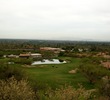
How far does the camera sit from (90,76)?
2082 inches

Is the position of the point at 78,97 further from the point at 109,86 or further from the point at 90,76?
the point at 90,76

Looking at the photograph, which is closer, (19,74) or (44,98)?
(44,98)

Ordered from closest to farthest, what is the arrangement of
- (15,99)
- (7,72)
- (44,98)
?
(15,99) → (44,98) → (7,72)

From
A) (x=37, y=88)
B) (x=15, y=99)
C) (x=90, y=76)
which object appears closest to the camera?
(x=15, y=99)

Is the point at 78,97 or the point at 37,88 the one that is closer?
the point at 78,97

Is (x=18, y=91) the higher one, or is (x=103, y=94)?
(x=18, y=91)

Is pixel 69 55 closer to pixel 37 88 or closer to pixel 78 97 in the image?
pixel 37 88

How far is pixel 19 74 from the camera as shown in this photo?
41562 mm

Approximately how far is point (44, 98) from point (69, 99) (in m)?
3.65

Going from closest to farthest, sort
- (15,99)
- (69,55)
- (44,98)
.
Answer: (15,99) < (44,98) < (69,55)

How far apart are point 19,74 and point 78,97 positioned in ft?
64.9

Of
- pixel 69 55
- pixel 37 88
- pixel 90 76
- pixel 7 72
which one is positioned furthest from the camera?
pixel 69 55

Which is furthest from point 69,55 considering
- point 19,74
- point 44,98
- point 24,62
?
point 44,98

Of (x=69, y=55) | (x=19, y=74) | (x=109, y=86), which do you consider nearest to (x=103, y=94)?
(x=109, y=86)
